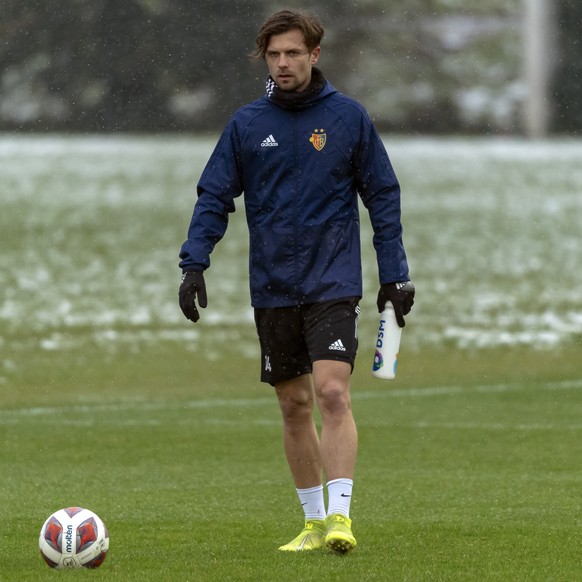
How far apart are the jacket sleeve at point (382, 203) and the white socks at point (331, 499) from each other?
89cm

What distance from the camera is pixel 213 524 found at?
7793 millimetres

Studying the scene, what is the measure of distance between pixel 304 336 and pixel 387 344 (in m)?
0.36

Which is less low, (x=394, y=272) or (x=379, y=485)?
(x=394, y=272)

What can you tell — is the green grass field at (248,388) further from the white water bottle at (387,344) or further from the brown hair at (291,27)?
the brown hair at (291,27)

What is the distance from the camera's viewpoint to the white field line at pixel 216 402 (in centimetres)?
1316

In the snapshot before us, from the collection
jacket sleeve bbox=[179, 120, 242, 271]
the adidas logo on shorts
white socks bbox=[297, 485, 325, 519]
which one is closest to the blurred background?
jacket sleeve bbox=[179, 120, 242, 271]

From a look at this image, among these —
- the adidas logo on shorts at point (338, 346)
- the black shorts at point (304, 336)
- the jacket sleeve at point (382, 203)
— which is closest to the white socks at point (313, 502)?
the black shorts at point (304, 336)

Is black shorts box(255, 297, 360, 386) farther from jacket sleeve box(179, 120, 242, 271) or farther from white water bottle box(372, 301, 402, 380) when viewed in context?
jacket sleeve box(179, 120, 242, 271)

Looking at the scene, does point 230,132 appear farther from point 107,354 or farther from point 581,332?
point 581,332

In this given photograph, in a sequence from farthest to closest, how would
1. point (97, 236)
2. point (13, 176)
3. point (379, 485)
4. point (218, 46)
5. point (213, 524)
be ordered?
point (218, 46), point (13, 176), point (97, 236), point (379, 485), point (213, 524)

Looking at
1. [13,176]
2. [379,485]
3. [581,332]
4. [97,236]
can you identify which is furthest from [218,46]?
[379,485]

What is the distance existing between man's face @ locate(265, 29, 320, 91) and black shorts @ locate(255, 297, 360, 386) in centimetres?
94

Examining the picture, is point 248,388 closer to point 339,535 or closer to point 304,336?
point 304,336

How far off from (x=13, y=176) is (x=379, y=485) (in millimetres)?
23665
